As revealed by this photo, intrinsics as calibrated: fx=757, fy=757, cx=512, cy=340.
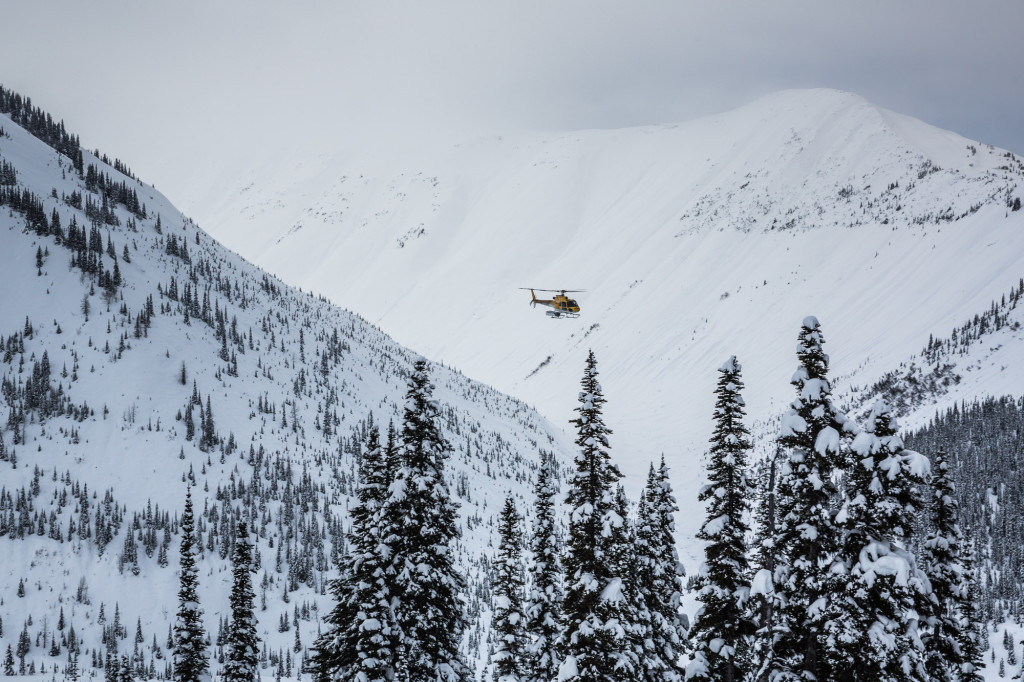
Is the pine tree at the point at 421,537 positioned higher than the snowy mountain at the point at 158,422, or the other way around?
the snowy mountain at the point at 158,422

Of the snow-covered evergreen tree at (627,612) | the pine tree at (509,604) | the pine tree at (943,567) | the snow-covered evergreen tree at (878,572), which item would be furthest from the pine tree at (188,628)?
the pine tree at (943,567)

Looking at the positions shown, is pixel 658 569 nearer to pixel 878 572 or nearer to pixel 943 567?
pixel 943 567

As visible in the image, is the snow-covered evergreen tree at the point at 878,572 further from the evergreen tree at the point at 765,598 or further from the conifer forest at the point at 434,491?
the evergreen tree at the point at 765,598

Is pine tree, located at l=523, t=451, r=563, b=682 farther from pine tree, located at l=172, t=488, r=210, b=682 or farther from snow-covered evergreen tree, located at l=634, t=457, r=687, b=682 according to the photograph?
pine tree, located at l=172, t=488, r=210, b=682

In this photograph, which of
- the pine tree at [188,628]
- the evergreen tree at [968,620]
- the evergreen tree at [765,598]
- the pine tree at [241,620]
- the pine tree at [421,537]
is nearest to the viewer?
the evergreen tree at [765,598]

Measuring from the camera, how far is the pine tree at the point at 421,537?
21.2m

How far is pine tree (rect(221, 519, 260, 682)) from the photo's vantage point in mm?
29578

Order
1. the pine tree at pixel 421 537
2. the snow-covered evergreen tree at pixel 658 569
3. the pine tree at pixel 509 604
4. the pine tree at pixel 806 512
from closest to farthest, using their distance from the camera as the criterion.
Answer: the pine tree at pixel 806 512 < the pine tree at pixel 421 537 < the snow-covered evergreen tree at pixel 658 569 < the pine tree at pixel 509 604

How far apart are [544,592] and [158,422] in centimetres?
10134

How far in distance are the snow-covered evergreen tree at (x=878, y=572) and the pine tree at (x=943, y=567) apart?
8.15 meters

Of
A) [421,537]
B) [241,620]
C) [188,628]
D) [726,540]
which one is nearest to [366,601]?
[421,537]

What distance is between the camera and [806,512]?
17.1 meters

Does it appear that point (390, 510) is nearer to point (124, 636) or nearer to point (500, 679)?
point (500, 679)

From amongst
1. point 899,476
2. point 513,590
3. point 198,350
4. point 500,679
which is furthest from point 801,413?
point 198,350
